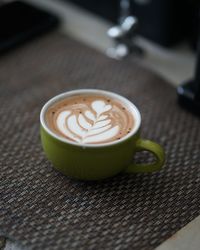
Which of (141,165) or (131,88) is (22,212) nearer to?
(141,165)

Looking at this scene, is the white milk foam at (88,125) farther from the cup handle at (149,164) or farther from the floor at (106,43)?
the floor at (106,43)

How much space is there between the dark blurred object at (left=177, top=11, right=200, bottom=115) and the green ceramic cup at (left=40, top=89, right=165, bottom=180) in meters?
0.14

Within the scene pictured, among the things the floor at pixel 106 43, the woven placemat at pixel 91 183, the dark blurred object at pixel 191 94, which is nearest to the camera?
the woven placemat at pixel 91 183

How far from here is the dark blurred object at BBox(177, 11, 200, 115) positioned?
0.62 meters

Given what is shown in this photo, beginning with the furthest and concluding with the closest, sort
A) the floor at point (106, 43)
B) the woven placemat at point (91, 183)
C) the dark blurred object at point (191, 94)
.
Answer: the floor at point (106, 43)
the dark blurred object at point (191, 94)
the woven placemat at point (91, 183)

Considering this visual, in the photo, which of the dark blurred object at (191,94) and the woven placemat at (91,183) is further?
the dark blurred object at (191,94)

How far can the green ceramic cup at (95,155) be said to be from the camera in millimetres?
469

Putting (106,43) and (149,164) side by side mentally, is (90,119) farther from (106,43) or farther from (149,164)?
(106,43)

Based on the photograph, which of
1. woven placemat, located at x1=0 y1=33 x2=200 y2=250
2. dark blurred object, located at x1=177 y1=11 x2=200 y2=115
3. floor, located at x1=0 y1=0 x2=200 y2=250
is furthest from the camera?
floor, located at x1=0 y1=0 x2=200 y2=250

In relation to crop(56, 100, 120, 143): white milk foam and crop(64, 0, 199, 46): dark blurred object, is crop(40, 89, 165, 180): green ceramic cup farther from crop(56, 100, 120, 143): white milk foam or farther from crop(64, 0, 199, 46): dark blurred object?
crop(64, 0, 199, 46): dark blurred object

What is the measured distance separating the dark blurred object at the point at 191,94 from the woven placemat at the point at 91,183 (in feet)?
0.03

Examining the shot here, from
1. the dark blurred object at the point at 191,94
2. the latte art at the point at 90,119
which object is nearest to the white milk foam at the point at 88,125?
the latte art at the point at 90,119

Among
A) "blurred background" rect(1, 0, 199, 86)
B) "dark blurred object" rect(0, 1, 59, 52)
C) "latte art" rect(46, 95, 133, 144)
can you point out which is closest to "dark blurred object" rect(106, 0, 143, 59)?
"blurred background" rect(1, 0, 199, 86)

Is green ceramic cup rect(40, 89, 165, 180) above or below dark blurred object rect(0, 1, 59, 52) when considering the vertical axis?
above
